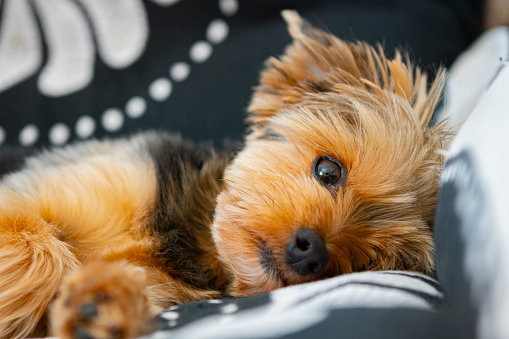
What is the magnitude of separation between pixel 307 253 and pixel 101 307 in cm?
73

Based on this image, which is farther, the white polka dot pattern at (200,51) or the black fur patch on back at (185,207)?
the white polka dot pattern at (200,51)

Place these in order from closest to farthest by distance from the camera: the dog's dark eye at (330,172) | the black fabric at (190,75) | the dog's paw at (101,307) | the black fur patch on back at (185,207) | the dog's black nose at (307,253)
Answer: the dog's paw at (101,307) < the dog's black nose at (307,253) < the dog's dark eye at (330,172) < the black fur patch on back at (185,207) < the black fabric at (190,75)

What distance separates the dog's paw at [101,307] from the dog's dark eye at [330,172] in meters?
0.87

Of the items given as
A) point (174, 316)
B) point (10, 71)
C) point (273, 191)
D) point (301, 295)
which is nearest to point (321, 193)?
point (273, 191)

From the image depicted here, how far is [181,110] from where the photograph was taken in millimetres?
2855

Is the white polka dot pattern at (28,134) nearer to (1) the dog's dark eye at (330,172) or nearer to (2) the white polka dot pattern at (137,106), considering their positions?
(2) the white polka dot pattern at (137,106)

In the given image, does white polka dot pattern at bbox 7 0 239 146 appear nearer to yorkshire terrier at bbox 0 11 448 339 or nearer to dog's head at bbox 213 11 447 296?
yorkshire terrier at bbox 0 11 448 339

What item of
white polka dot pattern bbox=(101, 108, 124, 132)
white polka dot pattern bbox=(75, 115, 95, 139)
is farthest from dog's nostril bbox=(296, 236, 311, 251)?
white polka dot pattern bbox=(75, 115, 95, 139)

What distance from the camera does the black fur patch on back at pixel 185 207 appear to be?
199cm

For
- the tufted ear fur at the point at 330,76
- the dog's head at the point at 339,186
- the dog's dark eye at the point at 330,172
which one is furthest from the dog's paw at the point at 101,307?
the tufted ear fur at the point at 330,76

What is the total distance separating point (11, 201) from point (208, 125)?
1355mm

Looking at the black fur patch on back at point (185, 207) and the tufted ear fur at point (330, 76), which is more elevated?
the tufted ear fur at point (330, 76)

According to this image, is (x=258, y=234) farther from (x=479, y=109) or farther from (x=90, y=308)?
(x=479, y=109)

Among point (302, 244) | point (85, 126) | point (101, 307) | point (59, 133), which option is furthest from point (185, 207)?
point (59, 133)
